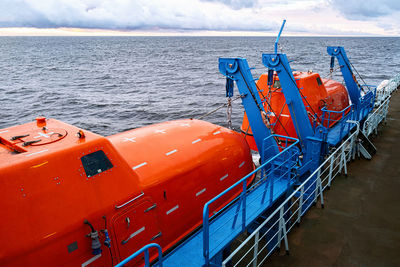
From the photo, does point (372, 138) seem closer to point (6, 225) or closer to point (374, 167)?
point (374, 167)

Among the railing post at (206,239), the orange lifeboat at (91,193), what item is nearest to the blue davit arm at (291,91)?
the orange lifeboat at (91,193)

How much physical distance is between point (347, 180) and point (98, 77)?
4793cm

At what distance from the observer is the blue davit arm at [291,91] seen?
9.38 metres

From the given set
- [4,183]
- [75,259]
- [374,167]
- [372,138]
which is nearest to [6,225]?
[4,183]

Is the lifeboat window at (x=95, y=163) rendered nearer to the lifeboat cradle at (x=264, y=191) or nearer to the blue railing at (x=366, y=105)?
the lifeboat cradle at (x=264, y=191)

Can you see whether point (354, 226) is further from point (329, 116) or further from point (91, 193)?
point (91, 193)

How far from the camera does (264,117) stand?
8.23 metres

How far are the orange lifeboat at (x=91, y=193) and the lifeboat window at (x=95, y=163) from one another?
0.05 ft

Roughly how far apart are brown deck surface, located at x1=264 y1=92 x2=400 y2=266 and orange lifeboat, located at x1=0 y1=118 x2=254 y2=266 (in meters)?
2.31

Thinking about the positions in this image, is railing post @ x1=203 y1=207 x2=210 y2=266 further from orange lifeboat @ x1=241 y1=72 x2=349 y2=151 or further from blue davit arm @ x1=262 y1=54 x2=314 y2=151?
orange lifeboat @ x1=241 y1=72 x2=349 y2=151

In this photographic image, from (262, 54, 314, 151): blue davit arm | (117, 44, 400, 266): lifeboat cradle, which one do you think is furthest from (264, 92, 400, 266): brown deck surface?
(262, 54, 314, 151): blue davit arm

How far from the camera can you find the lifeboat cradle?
5.34 meters

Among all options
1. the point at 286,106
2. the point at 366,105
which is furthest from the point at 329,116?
the point at 366,105

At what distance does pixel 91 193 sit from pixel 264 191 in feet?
13.1
